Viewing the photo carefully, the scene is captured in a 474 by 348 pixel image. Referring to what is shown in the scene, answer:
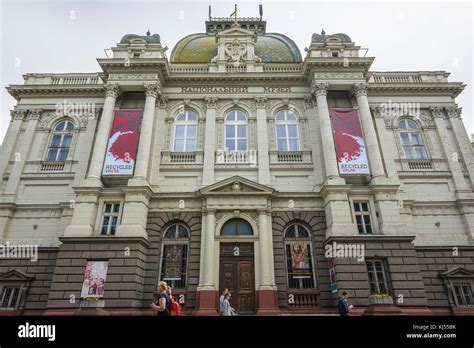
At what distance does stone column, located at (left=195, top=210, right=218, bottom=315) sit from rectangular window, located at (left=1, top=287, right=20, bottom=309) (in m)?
10.9

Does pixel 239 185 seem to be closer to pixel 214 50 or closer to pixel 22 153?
pixel 214 50

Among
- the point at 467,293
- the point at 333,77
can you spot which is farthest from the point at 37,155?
the point at 467,293

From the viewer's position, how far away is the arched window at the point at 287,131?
72.0ft

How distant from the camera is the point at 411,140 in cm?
2272

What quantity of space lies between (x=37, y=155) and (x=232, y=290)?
17.0 meters

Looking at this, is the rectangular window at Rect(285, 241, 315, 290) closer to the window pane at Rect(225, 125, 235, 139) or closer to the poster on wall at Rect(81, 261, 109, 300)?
the window pane at Rect(225, 125, 235, 139)

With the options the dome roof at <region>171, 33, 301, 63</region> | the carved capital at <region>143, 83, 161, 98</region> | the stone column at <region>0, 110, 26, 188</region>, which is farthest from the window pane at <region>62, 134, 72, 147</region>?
the dome roof at <region>171, 33, 301, 63</region>

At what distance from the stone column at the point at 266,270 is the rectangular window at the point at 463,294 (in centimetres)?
1096

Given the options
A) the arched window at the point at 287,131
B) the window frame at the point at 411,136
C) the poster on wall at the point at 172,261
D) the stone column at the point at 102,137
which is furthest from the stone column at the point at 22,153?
the window frame at the point at 411,136

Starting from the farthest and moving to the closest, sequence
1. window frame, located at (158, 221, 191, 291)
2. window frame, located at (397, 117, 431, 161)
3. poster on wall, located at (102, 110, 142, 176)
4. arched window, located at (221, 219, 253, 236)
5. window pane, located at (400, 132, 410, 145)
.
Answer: window pane, located at (400, 132, 410, 145) < window frame, located at (397, 117, 431, 161) < poster on wall, located at (102, 110, 142, 176) < arched window, located at (221, 219, 253, 236) < window frame, located at (158, 221, 191, 291)

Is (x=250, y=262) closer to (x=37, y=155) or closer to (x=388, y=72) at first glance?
(x=37, y=155)

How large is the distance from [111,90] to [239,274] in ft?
51.9

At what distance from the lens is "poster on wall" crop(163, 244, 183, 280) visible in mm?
18172
